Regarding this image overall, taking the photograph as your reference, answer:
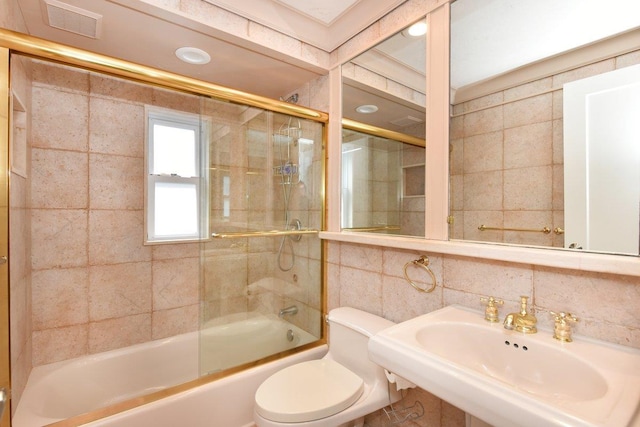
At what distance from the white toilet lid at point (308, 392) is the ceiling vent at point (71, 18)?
6.42 feet

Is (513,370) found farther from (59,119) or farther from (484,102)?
(59,119)

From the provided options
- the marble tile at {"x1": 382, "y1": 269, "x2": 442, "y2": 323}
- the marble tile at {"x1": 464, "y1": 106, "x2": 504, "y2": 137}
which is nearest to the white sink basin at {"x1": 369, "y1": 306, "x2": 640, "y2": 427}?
the marble tile at {"x1": 382, "y1": 269, "x2": 442, "y2": 323}

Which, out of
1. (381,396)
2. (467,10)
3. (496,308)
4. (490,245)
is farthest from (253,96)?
(381,396)

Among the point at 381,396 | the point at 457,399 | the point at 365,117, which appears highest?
the point at 365,117

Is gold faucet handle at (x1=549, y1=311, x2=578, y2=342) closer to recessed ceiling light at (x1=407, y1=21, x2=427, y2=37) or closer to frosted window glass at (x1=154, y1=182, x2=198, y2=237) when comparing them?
recessed ceiling light at (x1=407, y1=21, x2=427, y2=37)

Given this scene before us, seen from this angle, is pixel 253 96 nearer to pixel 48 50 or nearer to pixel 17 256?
pixel 48 50

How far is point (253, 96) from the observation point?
1.66 meters

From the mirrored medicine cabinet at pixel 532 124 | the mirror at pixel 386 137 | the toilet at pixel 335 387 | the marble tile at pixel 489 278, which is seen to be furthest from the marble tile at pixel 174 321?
the marble tile at pixel 489 278

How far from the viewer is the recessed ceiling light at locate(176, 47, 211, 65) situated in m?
1.71

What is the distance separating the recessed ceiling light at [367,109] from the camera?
175cm

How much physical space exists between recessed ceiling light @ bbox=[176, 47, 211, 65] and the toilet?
69.0 inches

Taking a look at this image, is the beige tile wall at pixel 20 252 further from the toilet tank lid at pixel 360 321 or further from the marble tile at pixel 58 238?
the toilet tank lid at pixel 360 321

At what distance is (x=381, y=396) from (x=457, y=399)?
2.38ft

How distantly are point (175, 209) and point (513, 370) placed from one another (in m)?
2.30
